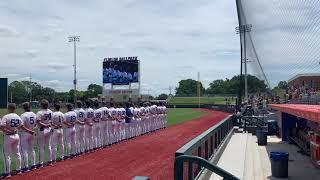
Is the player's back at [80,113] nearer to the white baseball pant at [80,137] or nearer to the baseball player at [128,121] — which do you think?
the white baseball pant at [80,137]

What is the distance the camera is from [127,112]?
753 inches

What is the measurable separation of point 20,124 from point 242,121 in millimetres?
18555

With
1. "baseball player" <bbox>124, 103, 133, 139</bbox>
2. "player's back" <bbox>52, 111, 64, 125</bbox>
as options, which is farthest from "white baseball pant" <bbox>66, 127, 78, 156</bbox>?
"baseball player" <bbox>124, 103, 133, 139</bbox>

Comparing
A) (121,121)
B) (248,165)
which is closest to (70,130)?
(121,121)

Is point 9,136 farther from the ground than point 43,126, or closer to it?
closer to it

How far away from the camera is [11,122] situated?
9.77 m

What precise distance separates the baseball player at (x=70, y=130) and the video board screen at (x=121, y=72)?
31.6 metres

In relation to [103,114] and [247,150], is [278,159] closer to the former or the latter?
[247,150]

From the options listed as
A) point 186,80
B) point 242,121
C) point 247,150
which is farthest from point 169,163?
point 186,80

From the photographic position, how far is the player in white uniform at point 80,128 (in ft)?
44.7

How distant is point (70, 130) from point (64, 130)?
699 millimetres

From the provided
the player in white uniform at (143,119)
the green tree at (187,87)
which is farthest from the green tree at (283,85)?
the green tree at (187,87)

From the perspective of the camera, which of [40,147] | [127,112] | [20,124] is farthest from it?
[127,112]

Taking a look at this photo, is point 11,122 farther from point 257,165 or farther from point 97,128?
point 257,165
